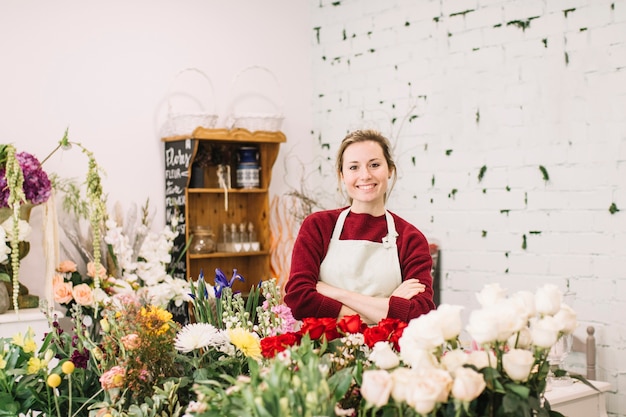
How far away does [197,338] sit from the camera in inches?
78.2

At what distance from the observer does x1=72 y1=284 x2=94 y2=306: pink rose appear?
3934 mm

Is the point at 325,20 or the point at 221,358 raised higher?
the point at 325,20

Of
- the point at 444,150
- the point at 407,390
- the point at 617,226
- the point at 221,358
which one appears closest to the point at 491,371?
the point at 407,390

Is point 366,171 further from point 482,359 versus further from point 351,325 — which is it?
point 482,359

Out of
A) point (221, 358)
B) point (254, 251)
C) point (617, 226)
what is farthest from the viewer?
point (254, 251)

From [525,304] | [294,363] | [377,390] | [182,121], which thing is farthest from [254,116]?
[377,390]

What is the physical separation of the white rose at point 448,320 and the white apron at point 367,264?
3.86ft

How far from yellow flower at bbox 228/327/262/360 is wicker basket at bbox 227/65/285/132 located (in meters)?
3.10

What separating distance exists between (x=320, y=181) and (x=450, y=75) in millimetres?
1258

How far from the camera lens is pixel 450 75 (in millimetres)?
4742

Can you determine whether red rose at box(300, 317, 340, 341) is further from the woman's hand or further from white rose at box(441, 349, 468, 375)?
the woman's hand

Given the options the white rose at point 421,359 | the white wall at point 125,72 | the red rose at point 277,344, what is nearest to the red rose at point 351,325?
the red rose at point 277,344

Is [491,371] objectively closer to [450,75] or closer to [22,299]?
[22,299]

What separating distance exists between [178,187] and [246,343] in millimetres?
2959
